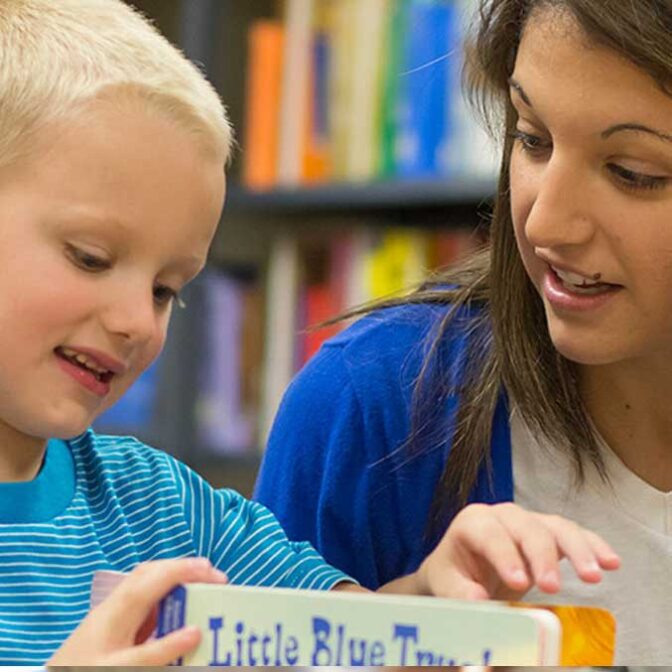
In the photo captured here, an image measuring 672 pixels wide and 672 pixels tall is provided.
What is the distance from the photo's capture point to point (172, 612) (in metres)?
0.79

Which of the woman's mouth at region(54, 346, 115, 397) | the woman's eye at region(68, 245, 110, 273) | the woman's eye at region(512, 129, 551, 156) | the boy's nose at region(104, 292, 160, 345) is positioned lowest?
the woman's mouth at region(54, 346, 115, 397)

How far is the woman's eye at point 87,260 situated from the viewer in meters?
1.03

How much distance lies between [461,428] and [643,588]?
0.22 m

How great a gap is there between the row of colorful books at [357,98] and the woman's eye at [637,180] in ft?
3.98

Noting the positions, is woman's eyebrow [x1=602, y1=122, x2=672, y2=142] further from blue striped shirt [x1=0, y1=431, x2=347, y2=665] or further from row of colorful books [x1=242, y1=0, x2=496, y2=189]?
row of colorful books [x1=242, y1=0, x2=496, y2=189]

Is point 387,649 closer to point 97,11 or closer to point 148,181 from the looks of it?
point 148,181

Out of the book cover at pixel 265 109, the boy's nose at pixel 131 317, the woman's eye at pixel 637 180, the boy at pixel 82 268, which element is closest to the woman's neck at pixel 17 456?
the boy at pixel 82 268

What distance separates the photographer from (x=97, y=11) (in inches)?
45.7

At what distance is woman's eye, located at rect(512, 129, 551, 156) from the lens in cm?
120

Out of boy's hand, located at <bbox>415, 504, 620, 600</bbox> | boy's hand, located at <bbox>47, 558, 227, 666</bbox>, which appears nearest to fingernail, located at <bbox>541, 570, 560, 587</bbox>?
boy's hand, located at <bbox>415, 504, 620, 600</bbox>

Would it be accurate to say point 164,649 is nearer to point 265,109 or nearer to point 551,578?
point 551,578

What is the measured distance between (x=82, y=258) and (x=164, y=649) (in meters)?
0.36

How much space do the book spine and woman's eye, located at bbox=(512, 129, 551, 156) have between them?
56 cm

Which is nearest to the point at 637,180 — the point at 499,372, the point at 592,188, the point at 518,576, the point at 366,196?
the point at 592,188
